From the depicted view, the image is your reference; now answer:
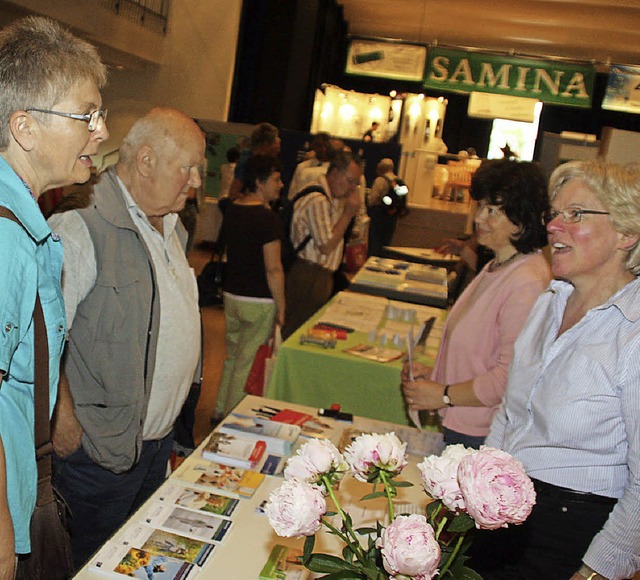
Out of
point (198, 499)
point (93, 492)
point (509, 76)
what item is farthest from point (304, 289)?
point (509, 76)

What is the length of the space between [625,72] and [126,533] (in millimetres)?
12641

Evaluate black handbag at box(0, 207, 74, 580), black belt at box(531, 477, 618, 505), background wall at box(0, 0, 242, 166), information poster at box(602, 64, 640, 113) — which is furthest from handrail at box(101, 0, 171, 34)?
information poster at box(602, 64, 640, 113)

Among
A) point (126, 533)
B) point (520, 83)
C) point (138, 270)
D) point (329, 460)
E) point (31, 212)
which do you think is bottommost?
point (126, 533)

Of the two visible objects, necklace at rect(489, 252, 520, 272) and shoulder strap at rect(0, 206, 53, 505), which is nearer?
shoulder strap at rect(0, 206, 53, 505)

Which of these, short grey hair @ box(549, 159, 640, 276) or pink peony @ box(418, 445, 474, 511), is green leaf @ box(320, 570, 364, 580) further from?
short grey hair @ box(549, 159, 640, 276)

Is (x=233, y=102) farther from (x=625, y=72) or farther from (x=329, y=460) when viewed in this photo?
(x=329, y=460)

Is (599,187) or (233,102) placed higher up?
(233,102)

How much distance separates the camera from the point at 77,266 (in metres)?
1.83

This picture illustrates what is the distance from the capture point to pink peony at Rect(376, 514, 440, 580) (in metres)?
0.90

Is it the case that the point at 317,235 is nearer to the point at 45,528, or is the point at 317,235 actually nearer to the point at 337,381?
the point at 337,381

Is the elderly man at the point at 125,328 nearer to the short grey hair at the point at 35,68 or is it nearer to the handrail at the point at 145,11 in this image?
the short grey hair at the point at 35,68

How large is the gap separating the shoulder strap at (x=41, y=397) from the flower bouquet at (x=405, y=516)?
595mm

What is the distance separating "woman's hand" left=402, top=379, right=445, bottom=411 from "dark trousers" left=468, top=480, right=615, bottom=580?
2.03 feet

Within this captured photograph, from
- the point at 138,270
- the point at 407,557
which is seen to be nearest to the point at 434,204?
the point at 138,270
